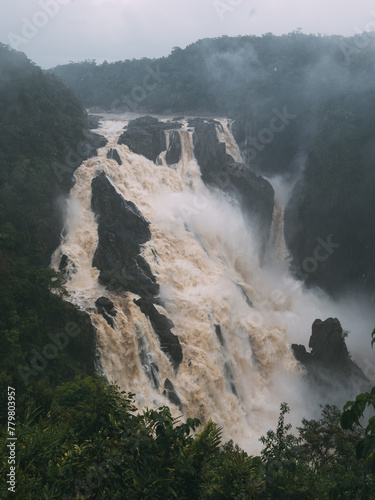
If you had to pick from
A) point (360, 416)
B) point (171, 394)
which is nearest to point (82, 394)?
point (360, 416)

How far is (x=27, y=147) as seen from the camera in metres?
29.1

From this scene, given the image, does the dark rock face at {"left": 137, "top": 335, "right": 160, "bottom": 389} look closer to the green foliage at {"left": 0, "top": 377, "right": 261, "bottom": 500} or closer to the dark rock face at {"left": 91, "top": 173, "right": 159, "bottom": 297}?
the dark rock face at {"left": 91, "top": 173, "right": 159, "bottom": 297}

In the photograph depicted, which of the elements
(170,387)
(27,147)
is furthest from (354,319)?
(27,147)

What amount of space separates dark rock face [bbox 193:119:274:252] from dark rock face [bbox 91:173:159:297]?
9.50 metres

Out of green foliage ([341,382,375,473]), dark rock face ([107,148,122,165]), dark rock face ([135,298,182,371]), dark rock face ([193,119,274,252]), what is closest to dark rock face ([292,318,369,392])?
dark rock face ([135,298,182,371])

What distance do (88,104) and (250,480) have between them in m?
58.8

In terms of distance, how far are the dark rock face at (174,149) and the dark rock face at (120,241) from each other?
24.6 feet

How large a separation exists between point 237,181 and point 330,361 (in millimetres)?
16124

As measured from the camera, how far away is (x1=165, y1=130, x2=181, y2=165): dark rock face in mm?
34406

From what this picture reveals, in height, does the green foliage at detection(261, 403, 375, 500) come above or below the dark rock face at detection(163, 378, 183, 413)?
above

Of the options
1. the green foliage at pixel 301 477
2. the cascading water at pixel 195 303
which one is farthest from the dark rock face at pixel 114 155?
the green foliage at pixel 301 477

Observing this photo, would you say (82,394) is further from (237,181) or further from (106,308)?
(237,181)

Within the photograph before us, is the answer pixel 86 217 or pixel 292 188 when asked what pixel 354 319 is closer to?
pixel 292 188

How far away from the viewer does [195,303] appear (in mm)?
23281
